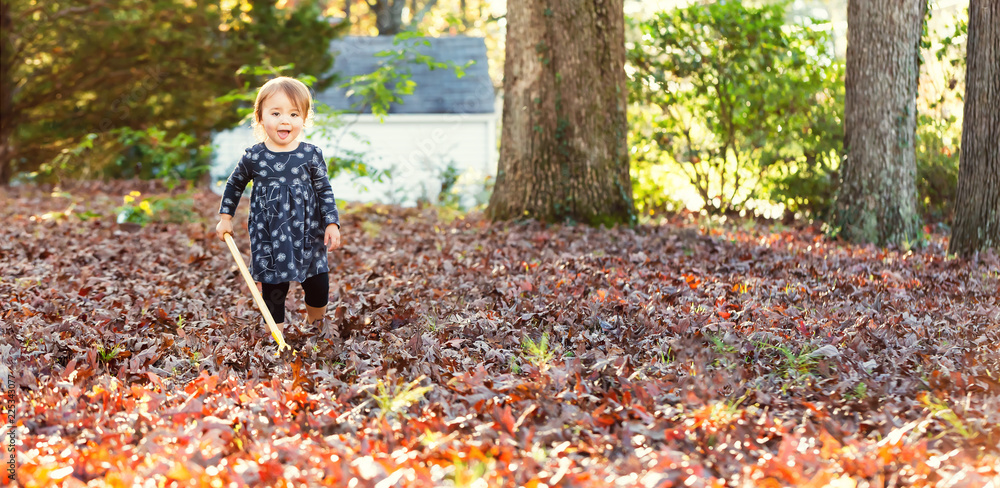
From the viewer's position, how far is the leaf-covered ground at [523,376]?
244 centimetres

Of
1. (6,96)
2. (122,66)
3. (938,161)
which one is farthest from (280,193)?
(6,96)

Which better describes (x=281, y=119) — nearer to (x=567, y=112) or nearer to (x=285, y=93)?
(x=285, y=93)

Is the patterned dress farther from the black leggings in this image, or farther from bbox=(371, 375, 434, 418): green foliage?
bbox=(371, 375, 434, 418): green foliage

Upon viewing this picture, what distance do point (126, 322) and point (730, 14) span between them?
8.01 meters

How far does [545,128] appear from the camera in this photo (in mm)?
7996

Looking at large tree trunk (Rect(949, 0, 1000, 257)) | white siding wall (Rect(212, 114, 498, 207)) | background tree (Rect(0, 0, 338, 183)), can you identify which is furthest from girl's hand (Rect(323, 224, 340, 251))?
white siding wall (Rect(212, 114, 498, 207))

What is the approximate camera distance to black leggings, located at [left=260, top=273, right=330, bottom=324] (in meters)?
4.15

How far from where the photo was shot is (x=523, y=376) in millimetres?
3295

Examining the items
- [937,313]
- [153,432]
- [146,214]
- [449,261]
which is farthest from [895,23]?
[146,214]

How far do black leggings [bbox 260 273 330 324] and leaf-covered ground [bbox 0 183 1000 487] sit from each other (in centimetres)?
14

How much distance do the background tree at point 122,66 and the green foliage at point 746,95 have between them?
7.72 metres

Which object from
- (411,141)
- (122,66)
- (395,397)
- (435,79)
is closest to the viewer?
(395,397)

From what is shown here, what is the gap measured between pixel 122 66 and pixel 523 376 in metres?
14.5

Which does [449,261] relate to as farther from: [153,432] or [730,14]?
[730,14]
